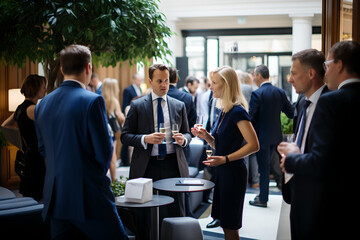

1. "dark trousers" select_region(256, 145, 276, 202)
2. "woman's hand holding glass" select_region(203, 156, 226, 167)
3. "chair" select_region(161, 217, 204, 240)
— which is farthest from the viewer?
"dark trousers" select_region(256, 145, 276, 202)

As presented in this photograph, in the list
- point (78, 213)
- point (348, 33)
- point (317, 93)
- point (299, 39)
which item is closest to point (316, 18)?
point (299, 39)

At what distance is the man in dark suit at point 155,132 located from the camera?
337 centimetres

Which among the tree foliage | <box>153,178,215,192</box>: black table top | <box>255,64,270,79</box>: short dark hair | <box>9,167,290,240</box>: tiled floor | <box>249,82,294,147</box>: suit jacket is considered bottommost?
<box>9,167,290,240</box>: tiled floor

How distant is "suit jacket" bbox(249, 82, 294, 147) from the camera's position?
543cm

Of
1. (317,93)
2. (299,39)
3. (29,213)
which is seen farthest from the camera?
(299,39)

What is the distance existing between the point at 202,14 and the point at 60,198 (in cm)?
1031

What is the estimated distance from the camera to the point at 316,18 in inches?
458

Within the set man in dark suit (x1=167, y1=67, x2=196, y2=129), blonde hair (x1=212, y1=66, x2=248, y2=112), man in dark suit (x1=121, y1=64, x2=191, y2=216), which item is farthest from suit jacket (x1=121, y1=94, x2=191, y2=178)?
man in dark suit (x1=167, y1=67, x2=196, y2=129)

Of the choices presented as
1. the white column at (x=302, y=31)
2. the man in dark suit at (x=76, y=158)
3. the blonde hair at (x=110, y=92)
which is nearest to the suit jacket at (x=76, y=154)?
the man in dark suit at (x=76, y=158)

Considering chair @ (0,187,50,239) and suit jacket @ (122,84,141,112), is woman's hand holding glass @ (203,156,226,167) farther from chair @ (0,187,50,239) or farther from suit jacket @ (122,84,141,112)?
suit jacket @ (122,84,141,112)

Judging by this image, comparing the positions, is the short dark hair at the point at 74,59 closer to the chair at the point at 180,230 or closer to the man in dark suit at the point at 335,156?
the man in dark suit at the point at 335,156

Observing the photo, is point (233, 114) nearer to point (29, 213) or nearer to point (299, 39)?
point (29, 213)

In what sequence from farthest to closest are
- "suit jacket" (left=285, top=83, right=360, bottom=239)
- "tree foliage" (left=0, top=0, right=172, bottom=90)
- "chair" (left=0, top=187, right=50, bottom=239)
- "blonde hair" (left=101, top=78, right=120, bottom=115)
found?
"blonde hair" (left=101, top=78, right=120, bottom=115) < "tree foliage" (left=0, top=0, right=172, bottom=90) < "chair" (left=0, top=187, right=50, bottom=239) < "suit jacket" (left=285, top=83, right=360, bottom=239)

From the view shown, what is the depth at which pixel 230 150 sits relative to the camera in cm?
303
